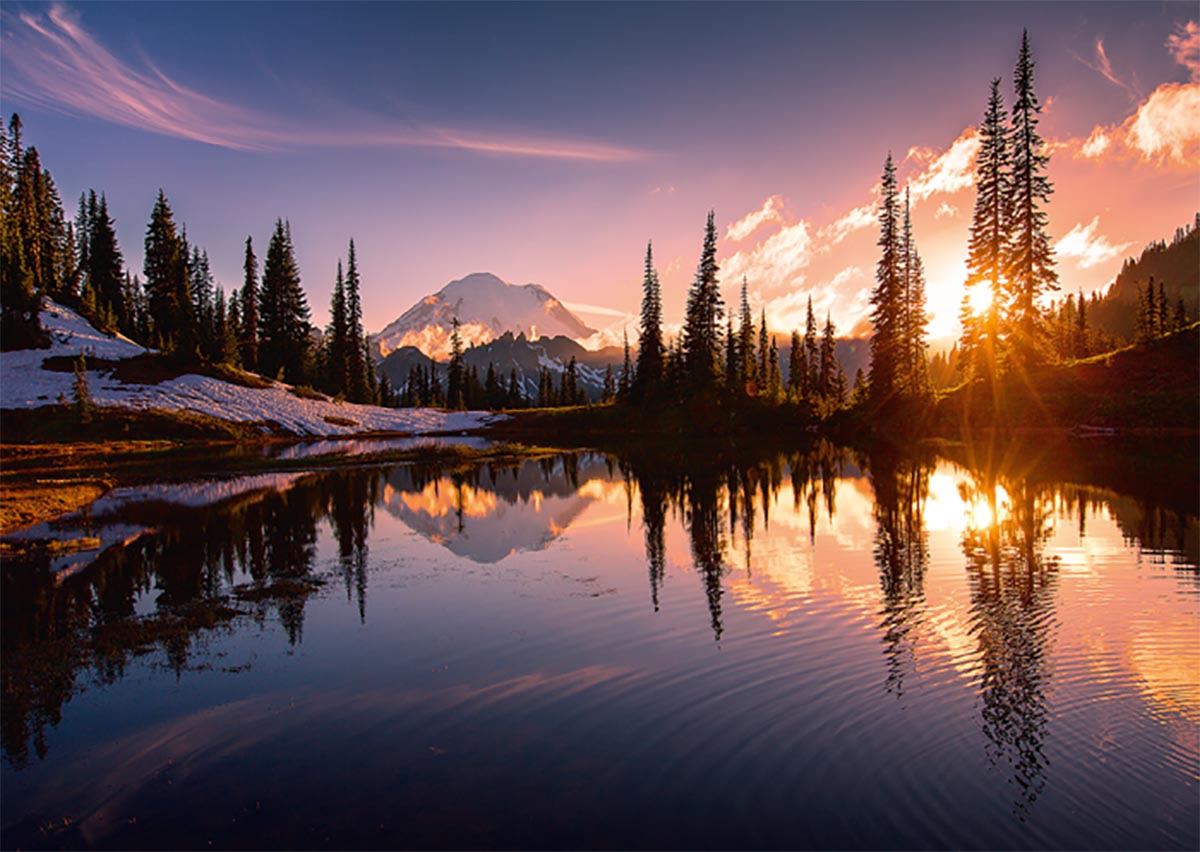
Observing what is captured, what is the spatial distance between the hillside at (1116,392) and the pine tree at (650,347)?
145 feet

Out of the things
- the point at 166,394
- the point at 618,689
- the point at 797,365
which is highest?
the point at 797,365

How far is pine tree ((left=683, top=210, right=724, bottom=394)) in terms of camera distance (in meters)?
87.3

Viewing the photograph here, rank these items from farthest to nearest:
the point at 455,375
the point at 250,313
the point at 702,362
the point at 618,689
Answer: the point at 455,375 → the point at 250,313 → the point at 702,362 → the point at 618,689

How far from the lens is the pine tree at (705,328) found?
87312mm

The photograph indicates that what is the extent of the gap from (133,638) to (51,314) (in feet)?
283

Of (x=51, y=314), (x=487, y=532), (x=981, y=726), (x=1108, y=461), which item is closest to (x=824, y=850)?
(x=981, y=726)

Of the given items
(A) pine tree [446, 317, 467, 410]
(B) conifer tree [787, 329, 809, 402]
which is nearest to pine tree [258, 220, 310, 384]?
(A) pine tree [446, 317, 467, 410]

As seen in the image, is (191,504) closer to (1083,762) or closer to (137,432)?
(1083,762)

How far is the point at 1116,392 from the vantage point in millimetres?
55031

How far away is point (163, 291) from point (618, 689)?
4114 inches

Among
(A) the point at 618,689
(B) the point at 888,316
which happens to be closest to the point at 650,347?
(B) the point at 888,316

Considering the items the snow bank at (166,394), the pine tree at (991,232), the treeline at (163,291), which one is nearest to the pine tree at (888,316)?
the pine tree at (991,232)

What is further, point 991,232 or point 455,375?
point 455,375

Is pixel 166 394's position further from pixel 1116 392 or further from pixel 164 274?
pixel 1116 392
